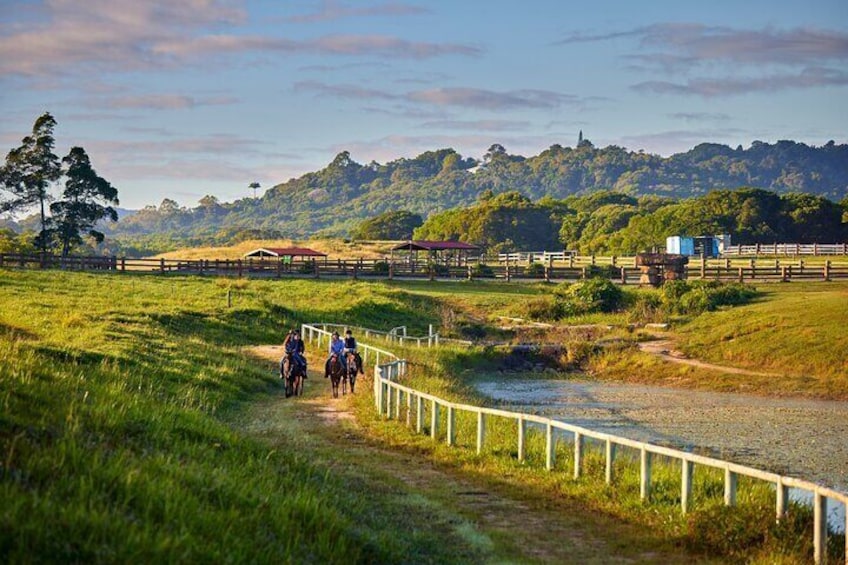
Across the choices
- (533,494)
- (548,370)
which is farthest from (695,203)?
(533,494)

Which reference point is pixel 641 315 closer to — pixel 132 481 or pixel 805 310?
pixel 805 310

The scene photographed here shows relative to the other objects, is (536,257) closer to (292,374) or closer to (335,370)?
(335,370)

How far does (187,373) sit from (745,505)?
1793cm

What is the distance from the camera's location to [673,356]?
46.0m

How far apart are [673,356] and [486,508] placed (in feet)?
104

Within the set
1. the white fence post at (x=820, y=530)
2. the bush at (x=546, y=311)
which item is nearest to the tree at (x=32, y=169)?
the bush at (x=546, y=311)

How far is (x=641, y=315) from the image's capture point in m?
56.0

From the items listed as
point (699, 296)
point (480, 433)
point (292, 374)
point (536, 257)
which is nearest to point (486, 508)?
point (480, 433)

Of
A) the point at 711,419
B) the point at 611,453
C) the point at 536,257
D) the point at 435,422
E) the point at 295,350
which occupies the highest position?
the point at 536,257

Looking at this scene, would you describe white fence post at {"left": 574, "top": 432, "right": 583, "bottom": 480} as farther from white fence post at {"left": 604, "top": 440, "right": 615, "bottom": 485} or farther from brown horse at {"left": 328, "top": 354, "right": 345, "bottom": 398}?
brown horse at {"left": 328, "top": 354, "right": 345, "bottom": 398}

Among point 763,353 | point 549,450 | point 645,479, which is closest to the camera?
point 645,479

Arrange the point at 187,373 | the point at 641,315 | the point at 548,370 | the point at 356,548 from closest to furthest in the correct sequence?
the point at 356,548, the point at 187,373, the point at 548,370, the point at 641,315

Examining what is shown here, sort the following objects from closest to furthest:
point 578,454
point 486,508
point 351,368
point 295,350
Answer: point 486,508 → point 578,454 → point 295,350 → point 351,368

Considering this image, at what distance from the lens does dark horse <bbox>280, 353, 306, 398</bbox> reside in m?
29.1
